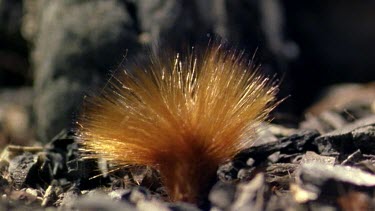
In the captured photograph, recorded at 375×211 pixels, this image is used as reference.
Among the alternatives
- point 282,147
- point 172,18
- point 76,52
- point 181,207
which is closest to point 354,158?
point 282,147

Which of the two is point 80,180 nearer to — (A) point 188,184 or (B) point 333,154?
(A) point 188,184

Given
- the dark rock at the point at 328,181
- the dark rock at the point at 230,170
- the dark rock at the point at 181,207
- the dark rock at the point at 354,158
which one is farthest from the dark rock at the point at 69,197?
the dark rock at the point at 354,158

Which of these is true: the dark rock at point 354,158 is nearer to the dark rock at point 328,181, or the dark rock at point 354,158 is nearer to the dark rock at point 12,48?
the dark rock at point 328,181

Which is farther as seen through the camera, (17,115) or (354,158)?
(17,115)

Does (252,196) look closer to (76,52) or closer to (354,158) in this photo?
(354,158)

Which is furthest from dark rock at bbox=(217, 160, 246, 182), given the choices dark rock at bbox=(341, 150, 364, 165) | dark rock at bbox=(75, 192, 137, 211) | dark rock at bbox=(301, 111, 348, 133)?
dark rock at bbox=(75, 192, 137, 211)

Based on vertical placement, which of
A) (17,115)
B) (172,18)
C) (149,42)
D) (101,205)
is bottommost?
(101,205)

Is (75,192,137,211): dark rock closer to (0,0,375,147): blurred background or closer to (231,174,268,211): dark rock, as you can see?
(231,174,268,211): dark rock

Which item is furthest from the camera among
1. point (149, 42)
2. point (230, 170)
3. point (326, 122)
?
point (149, 42)
